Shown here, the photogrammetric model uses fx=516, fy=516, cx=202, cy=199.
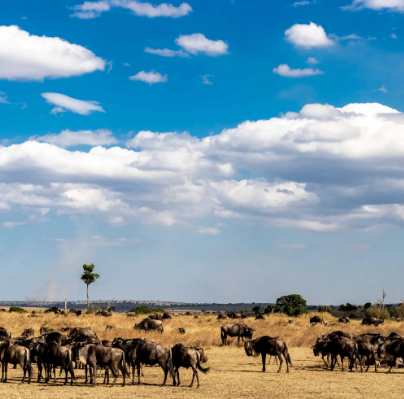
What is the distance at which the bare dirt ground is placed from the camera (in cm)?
1711

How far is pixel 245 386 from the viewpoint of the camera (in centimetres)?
1900

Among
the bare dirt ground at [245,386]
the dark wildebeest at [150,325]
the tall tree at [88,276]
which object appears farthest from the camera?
the tall tree at [88,276]

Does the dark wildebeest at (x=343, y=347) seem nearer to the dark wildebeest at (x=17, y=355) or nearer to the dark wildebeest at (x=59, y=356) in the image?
the dark wildebeest at (x=59, y=356)

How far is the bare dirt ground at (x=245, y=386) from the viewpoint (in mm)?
17109

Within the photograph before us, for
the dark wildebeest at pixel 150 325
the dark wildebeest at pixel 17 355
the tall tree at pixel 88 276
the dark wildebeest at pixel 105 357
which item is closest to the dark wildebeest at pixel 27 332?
the dark wildebeest at pixel 150 325

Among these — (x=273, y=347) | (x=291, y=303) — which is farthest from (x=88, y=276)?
(x=273, y=347)

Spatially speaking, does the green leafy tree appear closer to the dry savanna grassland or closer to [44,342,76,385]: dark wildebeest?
the dry savanna grassland

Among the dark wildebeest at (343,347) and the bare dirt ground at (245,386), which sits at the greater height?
the dark wildebeest at (343,347)

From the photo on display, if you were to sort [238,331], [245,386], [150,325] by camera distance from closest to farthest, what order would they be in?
[245,386] < [238,331] < [150,325]

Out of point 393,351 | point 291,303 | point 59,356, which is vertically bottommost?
point 291,303

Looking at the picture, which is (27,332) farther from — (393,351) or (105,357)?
(393,351)

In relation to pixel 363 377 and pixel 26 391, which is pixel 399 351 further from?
pixel 26 391

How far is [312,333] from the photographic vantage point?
38875 millimetres

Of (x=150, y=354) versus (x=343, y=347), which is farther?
(x=343, y=347)
